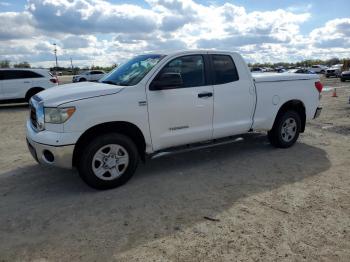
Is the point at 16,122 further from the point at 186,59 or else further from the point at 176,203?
the point at 176,203

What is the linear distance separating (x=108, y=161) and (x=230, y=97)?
2238 mm

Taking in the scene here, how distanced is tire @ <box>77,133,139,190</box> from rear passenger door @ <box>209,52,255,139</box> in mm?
1522

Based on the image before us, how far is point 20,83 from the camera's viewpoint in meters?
14.8

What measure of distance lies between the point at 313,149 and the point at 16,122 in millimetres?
8540

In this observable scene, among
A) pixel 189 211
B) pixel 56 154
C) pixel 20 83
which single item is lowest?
pixel 189 211

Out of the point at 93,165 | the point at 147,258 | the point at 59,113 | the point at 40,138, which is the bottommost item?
the point at 147,258

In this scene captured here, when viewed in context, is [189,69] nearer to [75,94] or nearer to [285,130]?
[75,94]

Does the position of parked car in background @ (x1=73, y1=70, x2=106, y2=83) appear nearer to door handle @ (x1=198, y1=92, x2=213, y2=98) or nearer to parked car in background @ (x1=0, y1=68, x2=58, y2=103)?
parked car in background @ (x1=0, y1=68, x2=58, y2=103)

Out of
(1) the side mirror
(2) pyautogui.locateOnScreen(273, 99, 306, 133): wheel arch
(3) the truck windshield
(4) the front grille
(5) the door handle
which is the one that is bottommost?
(2) pyautogui.locateOnScreen(273, 99, 306, 133): wheel arch

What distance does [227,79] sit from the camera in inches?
219

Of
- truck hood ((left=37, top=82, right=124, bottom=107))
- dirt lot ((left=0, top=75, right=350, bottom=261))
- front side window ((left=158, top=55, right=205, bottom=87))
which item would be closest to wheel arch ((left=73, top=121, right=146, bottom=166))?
truck hood ((left=37, top=82, right=124, bottom=107))

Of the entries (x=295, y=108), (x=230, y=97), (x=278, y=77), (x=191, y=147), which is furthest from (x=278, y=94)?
(x=191, y=147)

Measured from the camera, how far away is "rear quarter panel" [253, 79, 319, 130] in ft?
19.7

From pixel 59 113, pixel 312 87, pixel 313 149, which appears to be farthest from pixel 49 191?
pixel 312 87
